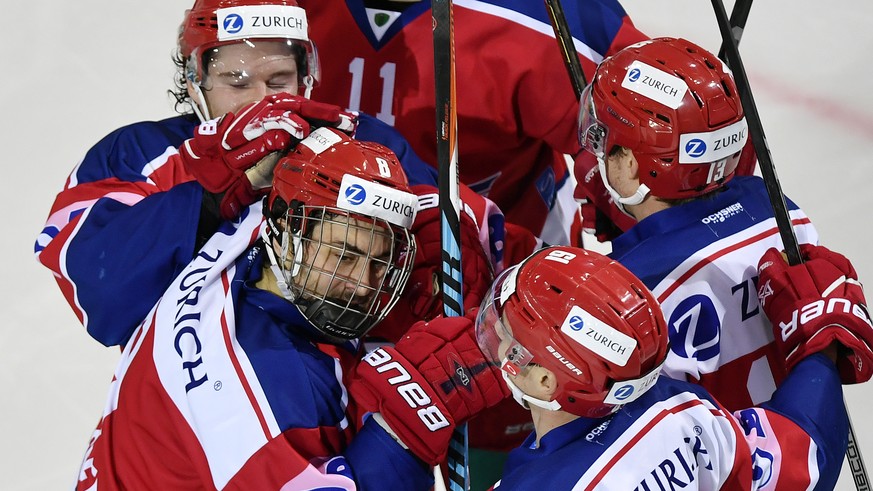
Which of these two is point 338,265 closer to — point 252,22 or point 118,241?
point 118,241

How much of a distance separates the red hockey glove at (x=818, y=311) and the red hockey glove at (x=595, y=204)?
408mm

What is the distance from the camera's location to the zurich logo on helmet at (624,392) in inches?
73.5

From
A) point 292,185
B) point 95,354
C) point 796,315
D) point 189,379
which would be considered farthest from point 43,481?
point 796,315

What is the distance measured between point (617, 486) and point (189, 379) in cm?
76

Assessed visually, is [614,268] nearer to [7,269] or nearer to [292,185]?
[292,185]

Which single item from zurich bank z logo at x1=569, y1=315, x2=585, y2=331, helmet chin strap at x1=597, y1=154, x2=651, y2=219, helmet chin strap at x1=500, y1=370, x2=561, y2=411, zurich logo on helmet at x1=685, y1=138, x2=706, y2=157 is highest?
zurich logo on helmet at x1=685, y1=138, x2=706, y2=157

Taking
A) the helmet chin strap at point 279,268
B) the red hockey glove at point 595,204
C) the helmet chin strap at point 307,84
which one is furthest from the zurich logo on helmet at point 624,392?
the helmet chin strap at point 307,84

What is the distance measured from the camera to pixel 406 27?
298 centimetres

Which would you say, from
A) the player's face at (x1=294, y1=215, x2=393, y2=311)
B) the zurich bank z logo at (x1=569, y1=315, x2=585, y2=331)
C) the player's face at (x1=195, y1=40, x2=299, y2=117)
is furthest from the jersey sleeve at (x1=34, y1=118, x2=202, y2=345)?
the zurich bank z logo at (x1=569, y1=315, x2=585, y2=331)

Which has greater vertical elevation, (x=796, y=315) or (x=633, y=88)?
(x=633, y=88)

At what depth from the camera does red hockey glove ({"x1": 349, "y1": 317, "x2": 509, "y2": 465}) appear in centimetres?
208

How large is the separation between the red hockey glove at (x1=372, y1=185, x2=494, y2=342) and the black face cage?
0.61 ft

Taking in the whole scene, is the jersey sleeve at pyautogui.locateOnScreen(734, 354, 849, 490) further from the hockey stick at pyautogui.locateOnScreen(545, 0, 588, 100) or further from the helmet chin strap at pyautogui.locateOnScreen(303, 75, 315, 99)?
the helmet chin strap at pyautogui.locateOnScreen(303, 75, 315, 99)

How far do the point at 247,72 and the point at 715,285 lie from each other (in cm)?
99
